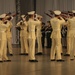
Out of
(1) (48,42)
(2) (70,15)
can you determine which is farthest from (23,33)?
(1) (48,42)

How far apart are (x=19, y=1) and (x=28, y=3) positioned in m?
0.69

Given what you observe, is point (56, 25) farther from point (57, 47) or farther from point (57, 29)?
point (57, 47)

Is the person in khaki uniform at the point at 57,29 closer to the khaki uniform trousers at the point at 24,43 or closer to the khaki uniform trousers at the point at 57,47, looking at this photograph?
the khaki uniform trousers at the point at 57,47

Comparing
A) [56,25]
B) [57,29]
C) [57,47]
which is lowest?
[57,47]

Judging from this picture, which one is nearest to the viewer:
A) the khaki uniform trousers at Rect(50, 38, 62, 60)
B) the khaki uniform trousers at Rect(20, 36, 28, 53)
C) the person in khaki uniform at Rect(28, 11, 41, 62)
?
the person in khaki uniform at Rect(28, 11, 41, 62)

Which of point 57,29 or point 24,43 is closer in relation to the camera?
point 57,29

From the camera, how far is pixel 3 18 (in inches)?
517

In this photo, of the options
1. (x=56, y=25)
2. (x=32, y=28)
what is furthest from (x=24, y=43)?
(x=56, y=25)

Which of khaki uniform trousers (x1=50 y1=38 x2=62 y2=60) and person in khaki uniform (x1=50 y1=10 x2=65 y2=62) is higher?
person in khaki uniform (x1=50 y1=10 x2=65 y2=62)

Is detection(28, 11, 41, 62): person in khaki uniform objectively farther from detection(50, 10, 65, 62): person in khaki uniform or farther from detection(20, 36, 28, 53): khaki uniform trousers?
detection(20, 36, 28, 53): khaki uniform trousers

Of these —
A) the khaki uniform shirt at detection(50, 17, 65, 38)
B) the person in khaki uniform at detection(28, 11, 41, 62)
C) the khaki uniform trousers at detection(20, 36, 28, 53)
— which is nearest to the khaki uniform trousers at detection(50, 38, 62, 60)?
the khaki uniform shirt at detection(50, 17, 65, 38)

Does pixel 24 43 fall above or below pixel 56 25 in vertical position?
below

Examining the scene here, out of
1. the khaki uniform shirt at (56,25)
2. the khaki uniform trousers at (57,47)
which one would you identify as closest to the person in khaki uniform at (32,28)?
the khaki uniform shirt at (56,25)

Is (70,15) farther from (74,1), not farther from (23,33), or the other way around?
(74,1)
